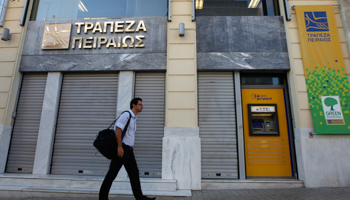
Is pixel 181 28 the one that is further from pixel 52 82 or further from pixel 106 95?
pixel 52 82

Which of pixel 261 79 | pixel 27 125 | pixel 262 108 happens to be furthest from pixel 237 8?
pixel 27 125

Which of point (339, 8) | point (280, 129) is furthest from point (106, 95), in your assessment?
point (339, 8)

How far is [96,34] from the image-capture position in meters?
5.89

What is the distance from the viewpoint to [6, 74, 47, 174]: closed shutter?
5340 millimetres

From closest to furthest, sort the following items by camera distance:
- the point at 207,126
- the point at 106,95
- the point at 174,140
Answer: the point at 174,140 < the point at 207,126 < the point at 106,95

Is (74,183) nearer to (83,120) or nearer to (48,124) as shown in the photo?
(83,120)

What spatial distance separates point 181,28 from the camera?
549 centimetres

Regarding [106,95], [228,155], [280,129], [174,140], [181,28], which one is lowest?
[228,155]

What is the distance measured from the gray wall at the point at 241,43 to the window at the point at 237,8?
12.3 inches

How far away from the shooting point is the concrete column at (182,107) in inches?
185

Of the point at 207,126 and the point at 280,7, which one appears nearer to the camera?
the point at 207,126

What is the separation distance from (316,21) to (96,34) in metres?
6.34

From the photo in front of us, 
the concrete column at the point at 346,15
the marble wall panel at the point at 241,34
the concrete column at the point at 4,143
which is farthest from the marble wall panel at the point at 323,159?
the concrete column at the point at 4,143

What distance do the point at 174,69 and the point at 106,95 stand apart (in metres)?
2.09
